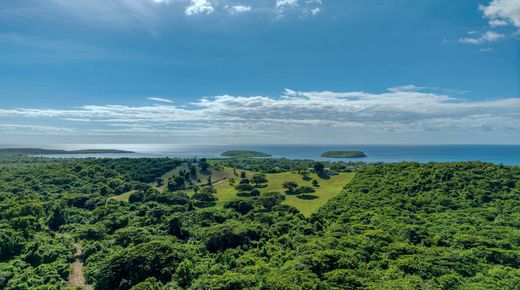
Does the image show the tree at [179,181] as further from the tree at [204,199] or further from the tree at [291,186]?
the tree at [291,186]

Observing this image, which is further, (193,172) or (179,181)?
(193,172)

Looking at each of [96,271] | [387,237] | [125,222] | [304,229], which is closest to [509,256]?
[387,237]

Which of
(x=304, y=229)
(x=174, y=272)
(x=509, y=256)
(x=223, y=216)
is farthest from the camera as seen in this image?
(x=223, y=216)

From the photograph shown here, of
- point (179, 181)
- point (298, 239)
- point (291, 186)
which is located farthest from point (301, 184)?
point (298, 239)

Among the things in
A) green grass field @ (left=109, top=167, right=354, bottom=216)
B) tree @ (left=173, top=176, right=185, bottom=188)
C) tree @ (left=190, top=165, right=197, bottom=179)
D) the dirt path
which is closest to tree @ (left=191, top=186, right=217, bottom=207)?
green grass field @ (left=109, top=167, right=354, bottom=216)

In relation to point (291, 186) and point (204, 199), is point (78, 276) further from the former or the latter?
point (291, 186)

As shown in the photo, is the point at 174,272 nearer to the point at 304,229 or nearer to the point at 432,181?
the point at 304,229

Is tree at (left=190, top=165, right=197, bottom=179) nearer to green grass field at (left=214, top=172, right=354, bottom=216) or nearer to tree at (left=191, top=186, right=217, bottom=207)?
green grass field at (left=214, top=172, right=354, bottom=216)
